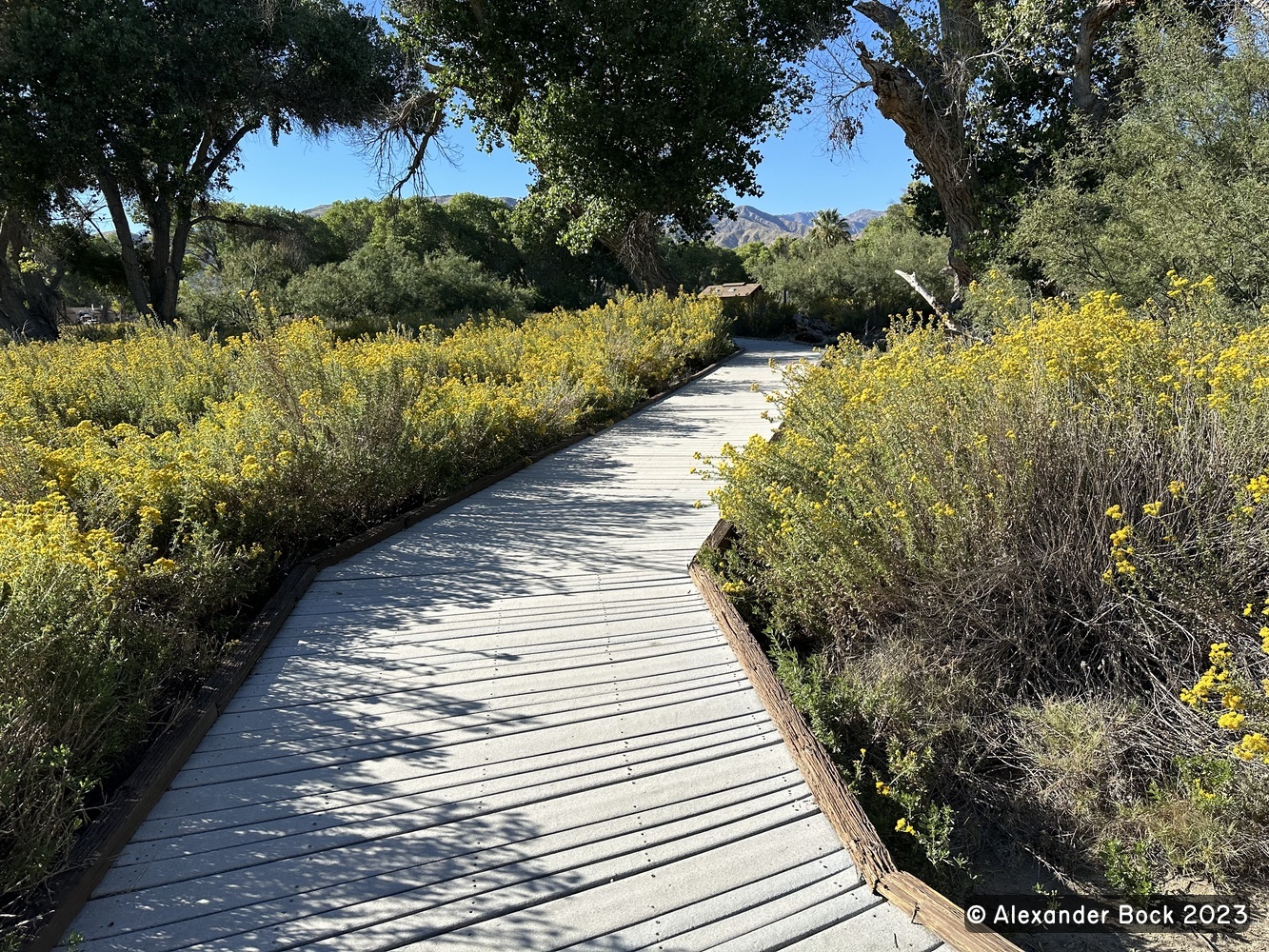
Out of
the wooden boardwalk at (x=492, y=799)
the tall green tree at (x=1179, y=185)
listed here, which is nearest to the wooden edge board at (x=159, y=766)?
the wooden boardwalk at (x=492, y=799)

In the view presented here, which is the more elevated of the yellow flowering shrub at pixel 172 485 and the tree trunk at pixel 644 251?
the tree trunk at pixel 644 251

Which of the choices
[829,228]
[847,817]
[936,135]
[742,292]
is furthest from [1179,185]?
[829,228]

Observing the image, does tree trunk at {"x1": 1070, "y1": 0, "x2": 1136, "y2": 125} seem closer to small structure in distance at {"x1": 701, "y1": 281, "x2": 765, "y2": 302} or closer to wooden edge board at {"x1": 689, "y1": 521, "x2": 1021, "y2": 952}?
small structure in distance at {"x1": 701, "y1": 281, "x2": 765, "y2": 302}

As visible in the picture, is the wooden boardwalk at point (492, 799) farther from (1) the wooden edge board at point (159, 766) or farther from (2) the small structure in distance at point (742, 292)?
(2) the small structure in distance at point (742, 292)

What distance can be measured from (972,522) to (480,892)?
7.51 ft

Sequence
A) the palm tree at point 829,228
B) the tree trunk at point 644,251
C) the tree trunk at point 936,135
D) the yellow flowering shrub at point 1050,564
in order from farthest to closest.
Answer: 1. the palm tree at point 829,228
2. the tree trunk at point 644,251
3. the tree trunk at point 936,135
4. the yellow flowering shrub at point 1050,564

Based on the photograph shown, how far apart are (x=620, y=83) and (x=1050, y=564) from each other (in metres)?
13.2

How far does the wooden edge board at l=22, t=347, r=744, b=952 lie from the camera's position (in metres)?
1.83

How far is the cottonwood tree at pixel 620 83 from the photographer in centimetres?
1288

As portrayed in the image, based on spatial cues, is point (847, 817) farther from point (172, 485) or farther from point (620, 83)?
point (620, 83)

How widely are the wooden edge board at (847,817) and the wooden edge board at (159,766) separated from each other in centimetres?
213

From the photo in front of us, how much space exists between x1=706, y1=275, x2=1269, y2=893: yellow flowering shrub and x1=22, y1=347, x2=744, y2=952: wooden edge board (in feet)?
7.78

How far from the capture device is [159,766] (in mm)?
2309

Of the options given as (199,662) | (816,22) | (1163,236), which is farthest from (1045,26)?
(199,662)
